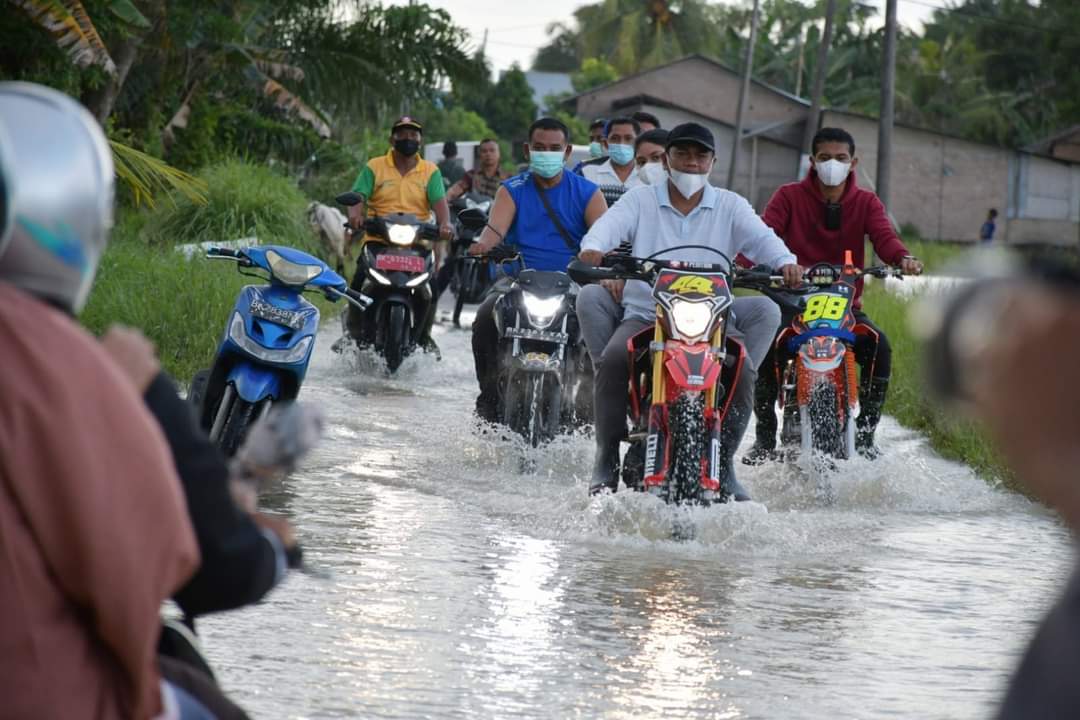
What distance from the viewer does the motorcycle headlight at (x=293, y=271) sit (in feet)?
26.7

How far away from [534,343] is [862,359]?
5.61 feet

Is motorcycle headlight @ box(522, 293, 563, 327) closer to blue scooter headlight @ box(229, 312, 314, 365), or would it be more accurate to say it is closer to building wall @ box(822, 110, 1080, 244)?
blue scooter headlight @ box(229, 312, 314, 365)

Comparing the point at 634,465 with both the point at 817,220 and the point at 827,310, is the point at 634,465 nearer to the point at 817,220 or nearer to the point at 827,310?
the point at 827,310

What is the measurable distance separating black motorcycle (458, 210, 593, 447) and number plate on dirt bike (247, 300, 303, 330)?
1.65 m

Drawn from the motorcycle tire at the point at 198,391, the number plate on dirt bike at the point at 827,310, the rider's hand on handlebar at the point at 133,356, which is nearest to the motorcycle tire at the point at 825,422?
the number plate on dirt bike at the point at 827,310

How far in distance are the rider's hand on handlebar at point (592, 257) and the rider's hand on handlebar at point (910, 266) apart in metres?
1.92

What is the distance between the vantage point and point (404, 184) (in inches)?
577

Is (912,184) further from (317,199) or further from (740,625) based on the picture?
(740,625)

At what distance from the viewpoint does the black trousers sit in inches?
376

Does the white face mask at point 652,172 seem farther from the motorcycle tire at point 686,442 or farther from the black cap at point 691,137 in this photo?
the motorcycle tire at point 686,442

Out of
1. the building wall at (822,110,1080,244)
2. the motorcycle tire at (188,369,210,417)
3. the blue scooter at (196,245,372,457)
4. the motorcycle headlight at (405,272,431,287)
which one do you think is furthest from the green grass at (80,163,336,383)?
the building wall at (822,110,1080,244)

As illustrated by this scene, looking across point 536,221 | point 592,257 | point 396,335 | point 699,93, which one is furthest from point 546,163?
point 699,93

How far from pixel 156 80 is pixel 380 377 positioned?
12274 mm

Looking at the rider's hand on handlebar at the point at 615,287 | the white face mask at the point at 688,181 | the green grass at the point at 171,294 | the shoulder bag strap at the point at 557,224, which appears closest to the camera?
the white face mask at the point at 688,181
